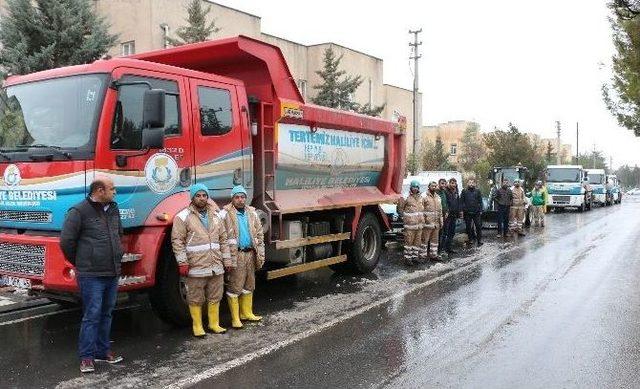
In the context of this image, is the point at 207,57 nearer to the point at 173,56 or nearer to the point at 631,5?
the point at 173,56

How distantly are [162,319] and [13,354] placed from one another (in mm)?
1476

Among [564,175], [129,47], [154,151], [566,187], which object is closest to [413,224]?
[154,151]

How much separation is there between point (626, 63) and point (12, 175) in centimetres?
1846

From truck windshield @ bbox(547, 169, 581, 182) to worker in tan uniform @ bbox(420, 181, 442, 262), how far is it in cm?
2049

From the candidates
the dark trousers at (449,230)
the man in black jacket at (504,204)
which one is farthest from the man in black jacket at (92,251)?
the man in black jacket at (504,204)

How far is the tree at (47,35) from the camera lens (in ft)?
51.2

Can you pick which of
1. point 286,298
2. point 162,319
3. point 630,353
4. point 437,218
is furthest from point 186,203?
point 437,218

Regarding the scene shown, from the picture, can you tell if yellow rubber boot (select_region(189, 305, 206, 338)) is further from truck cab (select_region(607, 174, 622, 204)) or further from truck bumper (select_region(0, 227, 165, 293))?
truck cab (select_region(607, 174, 622, 204))

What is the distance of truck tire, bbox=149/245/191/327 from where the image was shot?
6.36 metres

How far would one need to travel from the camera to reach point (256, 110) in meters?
7.80

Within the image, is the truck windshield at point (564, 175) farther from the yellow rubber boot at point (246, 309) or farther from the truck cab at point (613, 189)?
the yellow rubber boot at point (246, 309)

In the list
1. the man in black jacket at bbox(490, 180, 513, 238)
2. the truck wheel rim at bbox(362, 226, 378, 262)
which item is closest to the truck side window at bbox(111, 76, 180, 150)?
the truck wheel rim at bbox(362, 226, 378, 262)

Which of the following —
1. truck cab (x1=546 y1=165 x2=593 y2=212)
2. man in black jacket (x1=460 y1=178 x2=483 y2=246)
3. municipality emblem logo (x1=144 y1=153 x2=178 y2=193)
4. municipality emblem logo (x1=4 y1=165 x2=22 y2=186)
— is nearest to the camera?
municipality emblem logo (x1=4 y1=165 x2=22 y2=186)

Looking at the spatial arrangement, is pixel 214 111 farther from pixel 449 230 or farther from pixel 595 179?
pixel 595 179
